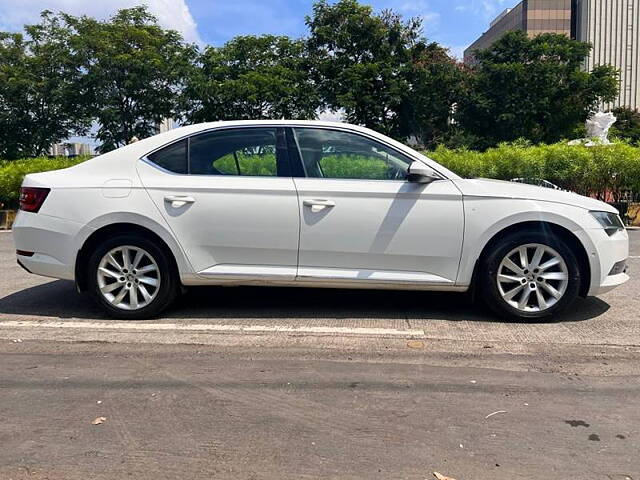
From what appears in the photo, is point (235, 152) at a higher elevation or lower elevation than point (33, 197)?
higher

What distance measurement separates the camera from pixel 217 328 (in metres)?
5.00

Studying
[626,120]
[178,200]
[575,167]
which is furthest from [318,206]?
[626,120]

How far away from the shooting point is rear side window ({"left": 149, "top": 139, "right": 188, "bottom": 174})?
5.16 m

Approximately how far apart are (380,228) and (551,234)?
1.41m

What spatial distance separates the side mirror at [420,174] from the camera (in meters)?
4.87

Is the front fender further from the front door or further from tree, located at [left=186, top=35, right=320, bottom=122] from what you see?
tree, located at [left=186, top=35, right=320, bottom=122]

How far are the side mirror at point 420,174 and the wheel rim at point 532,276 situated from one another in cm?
89

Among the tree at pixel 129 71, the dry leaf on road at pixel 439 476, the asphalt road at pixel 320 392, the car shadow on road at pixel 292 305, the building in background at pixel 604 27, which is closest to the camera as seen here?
the dry leaf on road at pixel 439 476

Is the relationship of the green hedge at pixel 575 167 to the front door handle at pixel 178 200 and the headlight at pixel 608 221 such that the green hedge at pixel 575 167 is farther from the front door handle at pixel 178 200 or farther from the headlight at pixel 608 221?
the front door handle at pixel 178 200

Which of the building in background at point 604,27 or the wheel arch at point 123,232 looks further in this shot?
the building in background at point 604,27

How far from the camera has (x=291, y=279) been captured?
505 centimetres

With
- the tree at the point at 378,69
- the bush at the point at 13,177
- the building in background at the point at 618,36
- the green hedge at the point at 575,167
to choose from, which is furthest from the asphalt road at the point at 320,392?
the building in background at the point at 618,36

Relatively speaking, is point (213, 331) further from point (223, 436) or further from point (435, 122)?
point (435, 122)

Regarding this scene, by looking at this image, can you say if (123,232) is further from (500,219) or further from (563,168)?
(563,168)
